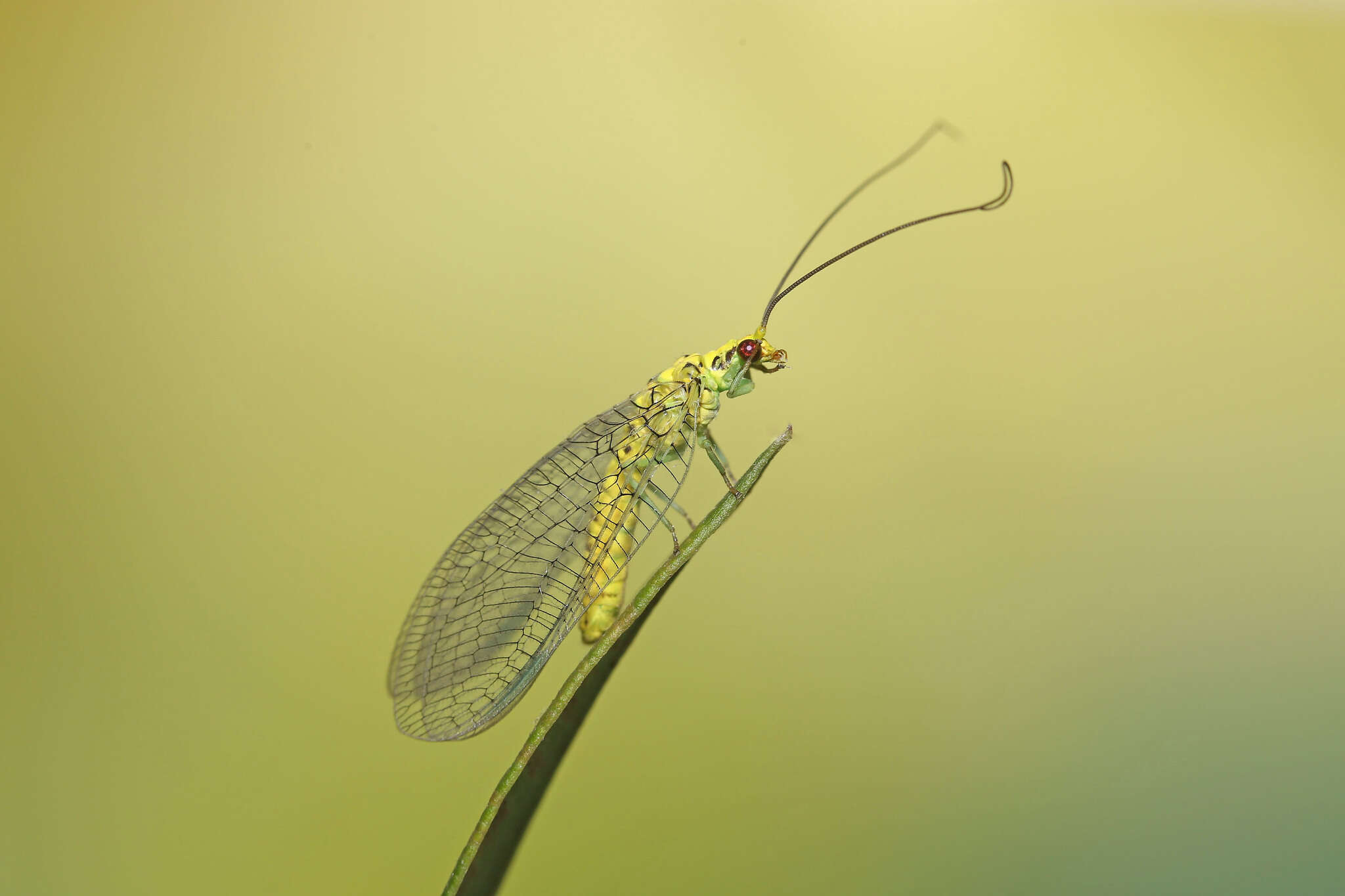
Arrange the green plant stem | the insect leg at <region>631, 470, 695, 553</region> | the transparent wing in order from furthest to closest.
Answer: the insect leg at <region>631, 470, 695, 553</region>, the transparent wing, the green plant stem

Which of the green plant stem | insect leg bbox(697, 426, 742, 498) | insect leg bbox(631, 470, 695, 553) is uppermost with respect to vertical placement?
insect leg bbox(697, 426, 742, 498)

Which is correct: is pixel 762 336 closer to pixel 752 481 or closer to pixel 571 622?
pixel 571 622

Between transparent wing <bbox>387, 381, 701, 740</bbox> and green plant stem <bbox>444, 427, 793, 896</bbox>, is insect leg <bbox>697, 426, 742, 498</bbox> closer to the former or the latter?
transparent wing <bbox>387, 381, 701, 740</bbox>

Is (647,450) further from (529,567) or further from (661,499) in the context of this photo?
(529,567)

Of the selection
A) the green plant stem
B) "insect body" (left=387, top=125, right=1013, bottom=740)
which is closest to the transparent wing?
"insect body" (left=387, top=125, right=1013, bottom=740)

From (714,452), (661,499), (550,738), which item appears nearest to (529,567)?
(661,499)

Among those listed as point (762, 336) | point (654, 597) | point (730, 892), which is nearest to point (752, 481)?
point (654, 597)
